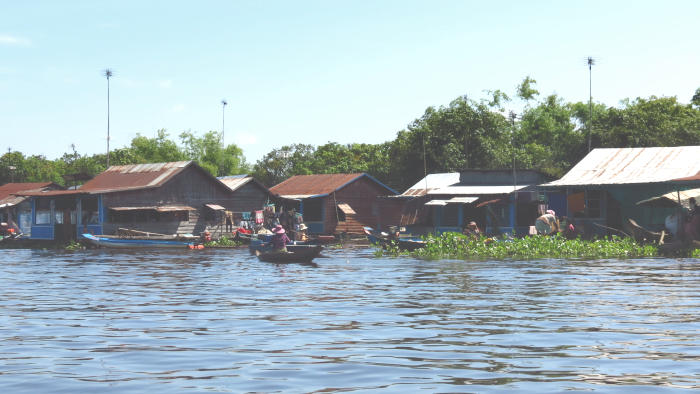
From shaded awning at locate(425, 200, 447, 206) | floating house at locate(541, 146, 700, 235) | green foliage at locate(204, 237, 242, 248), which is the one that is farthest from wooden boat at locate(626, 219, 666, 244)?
green foliage at locate(204, 237, 242, 248)

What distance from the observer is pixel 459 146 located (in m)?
63.8

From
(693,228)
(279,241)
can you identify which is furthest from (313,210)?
(693,228)

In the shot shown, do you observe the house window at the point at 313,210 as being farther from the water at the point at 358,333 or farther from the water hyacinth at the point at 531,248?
the water at the point at 358,333

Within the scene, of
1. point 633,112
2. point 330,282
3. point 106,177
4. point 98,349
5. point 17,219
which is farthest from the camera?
point 633,112

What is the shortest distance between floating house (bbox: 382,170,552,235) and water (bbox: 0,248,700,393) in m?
21.0

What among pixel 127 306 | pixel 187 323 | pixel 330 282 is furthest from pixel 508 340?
pixel 330 282

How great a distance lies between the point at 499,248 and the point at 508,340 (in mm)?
20727

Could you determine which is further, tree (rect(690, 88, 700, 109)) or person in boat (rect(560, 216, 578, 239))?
tree (rect(690, 88, 700, 109))

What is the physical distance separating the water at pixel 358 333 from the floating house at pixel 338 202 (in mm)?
31618

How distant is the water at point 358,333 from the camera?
8.89 m

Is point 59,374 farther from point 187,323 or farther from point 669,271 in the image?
point 669,271

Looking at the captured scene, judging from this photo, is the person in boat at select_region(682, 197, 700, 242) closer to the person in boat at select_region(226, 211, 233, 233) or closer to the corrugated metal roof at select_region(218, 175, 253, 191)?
the person in boat at select_region(226, 211, 233, 233)

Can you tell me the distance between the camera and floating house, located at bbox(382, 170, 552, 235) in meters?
45.3

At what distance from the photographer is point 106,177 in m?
54.5
